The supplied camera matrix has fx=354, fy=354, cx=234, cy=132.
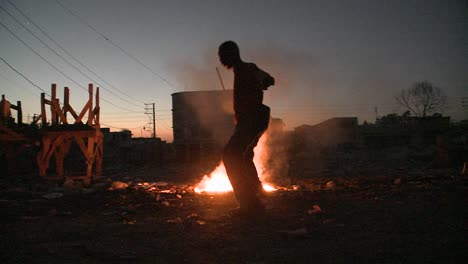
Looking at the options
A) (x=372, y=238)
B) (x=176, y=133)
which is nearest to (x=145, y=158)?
(x=176, y=133)

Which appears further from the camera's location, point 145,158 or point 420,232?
point 145,158

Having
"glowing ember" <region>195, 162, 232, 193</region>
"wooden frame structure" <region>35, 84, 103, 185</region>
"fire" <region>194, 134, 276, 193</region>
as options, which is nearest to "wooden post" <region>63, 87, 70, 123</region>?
"wooden frame structure" <region>35, 84, 103, 185</region>

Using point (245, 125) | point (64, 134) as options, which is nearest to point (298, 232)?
point (245, 125)

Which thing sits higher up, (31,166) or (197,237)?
(31,166)

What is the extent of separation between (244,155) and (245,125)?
355 millimetres

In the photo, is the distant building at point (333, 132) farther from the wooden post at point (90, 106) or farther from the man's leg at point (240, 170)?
the man's leg at point (240, 170)

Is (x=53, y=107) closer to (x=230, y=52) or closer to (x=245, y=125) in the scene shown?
(x=230, y=52)

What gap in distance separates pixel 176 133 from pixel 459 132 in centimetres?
2884

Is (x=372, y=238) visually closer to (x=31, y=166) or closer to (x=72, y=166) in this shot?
(x=31, y=166)

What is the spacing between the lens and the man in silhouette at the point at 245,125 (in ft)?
A: 13.0

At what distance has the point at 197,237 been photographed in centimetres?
292

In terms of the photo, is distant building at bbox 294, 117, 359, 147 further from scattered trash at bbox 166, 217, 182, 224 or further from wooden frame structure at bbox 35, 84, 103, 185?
scattered trash at bbox 166, 217, 182, 224

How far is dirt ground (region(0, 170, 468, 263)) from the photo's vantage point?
2.33 meters

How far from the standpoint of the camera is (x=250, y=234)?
2988mm
